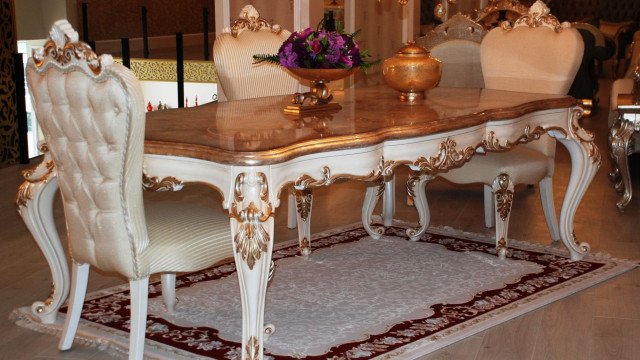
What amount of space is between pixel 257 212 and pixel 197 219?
0.46m

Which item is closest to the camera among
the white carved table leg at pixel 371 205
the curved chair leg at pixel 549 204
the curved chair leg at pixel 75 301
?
the curved chair leg at pixel 75 301

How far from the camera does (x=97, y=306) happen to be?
11.2 feet

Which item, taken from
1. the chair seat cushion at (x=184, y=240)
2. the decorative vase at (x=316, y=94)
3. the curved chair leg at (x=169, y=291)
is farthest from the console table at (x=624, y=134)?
the chair seat cushion at (x=184, y=240)

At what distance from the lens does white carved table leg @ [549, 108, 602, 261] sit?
3889mm

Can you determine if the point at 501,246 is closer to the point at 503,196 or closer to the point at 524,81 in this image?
the point at 503,196

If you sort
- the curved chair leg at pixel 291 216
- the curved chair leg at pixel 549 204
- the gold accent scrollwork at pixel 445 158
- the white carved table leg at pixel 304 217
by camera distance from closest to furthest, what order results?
the gold accent scrollwork at pixel 445 158, the white carved table leg at pixel 304 217, the curved chair leg at pixel 549 204, the curved chair leg at pixel 291 216

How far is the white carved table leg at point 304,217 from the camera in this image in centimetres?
408

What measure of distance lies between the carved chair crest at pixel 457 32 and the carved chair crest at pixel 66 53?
2835 mm

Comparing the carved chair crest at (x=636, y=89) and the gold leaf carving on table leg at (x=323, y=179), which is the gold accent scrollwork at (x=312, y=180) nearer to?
the gold leaf carving on table leg at (x=323, y=179)

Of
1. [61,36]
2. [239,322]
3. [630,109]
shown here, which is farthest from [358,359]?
[630,109]

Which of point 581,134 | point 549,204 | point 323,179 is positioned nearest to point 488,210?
point 549,204

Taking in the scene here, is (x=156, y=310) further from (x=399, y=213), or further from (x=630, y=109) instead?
(x=630, y=109)

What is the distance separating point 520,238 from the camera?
14.6 feet

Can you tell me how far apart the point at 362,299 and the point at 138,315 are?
105 cm
